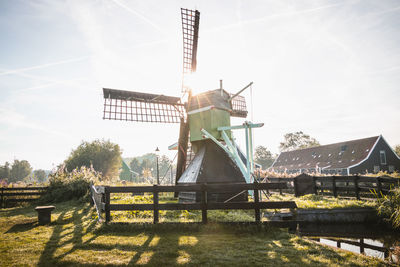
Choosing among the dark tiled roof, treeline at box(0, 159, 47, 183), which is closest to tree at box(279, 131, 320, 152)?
the dark tiled roof

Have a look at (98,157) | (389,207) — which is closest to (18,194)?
(389,207)

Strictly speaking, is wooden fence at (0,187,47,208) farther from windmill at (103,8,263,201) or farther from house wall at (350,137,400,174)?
house wall at (350,137,400,174)

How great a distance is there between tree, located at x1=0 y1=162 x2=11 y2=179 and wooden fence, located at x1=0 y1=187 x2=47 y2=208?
3391 inches

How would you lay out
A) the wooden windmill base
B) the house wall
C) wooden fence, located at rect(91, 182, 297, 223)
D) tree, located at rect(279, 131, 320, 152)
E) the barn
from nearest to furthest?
wooden fence, located at rect(91, 182, 297, 223) → the wooden windmill base → the house wall → the barn → tree, located at rect(279, 131, 320, 152)

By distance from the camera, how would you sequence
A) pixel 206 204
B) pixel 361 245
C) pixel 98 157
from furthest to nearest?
pixel 98 157 < pixel 206 204 < pixel 361 245

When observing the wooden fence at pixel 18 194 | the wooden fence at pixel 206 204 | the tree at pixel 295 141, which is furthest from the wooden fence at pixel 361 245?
the tree at pixel 295 141

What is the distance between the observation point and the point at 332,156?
34281 mm

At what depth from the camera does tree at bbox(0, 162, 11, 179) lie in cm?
8138

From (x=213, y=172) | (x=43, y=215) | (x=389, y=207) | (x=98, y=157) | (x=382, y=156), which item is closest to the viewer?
(x=43, y=215)

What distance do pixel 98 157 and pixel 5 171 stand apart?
210 ft

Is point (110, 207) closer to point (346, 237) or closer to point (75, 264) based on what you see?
point (75, 264)

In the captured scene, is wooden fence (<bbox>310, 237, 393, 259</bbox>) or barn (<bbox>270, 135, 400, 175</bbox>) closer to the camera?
wooden fence (<bbox>310, 237, 393, 259</bbox>)

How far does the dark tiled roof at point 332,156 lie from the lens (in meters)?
30.5

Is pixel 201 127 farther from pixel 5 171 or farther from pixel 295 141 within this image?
pixel 5 171
